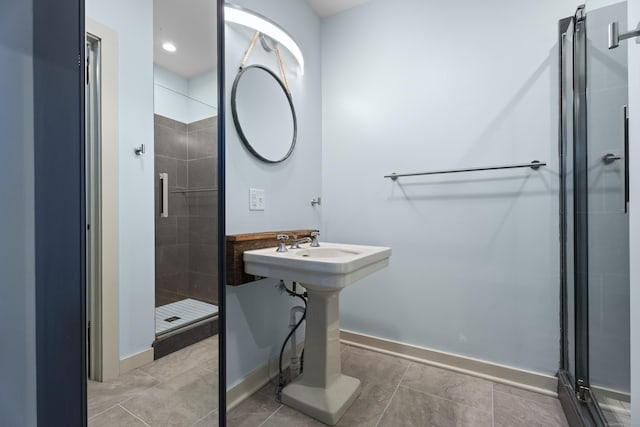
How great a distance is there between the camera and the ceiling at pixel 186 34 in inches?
37.0

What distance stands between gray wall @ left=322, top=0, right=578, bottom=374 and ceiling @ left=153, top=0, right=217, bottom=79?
43.1 inches

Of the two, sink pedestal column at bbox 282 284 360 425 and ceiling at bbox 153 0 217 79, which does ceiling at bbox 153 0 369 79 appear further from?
sink pedestal column at bbox 282 284 360 425

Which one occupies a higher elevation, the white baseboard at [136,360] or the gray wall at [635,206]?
the gray wall at [635,206]

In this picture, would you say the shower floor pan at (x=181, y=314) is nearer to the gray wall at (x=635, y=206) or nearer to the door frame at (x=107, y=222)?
the door frame at (x=107, y=222)

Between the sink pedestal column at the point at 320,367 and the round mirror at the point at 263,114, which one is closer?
the sink pedestal column at the point at 320,367

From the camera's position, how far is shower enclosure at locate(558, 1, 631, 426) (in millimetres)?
907

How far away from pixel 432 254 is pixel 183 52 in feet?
5.47

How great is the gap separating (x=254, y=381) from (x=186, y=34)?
1.66 m

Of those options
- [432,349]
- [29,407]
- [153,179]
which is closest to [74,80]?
[153,179]

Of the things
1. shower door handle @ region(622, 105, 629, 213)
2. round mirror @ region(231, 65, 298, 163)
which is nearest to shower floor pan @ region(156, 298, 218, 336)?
round mirror @ region(231, 65, 298, 163)

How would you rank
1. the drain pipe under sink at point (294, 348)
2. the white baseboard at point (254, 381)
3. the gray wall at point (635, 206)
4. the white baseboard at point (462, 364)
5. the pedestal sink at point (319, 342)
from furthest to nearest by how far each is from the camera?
the drain pipe under sink at point (294, 348) < the white baseboard at point (462, 364) < the white baseboard at point (254, 381) < the pedestal sink at point (319, 342) < the gray wall at point (635, 206)

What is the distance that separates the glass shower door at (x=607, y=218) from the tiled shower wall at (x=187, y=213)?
1.44 metres

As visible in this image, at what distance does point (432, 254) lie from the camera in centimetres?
172

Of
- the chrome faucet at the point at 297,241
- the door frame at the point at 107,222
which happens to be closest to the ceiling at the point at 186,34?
the door frame at the point at 107,222
